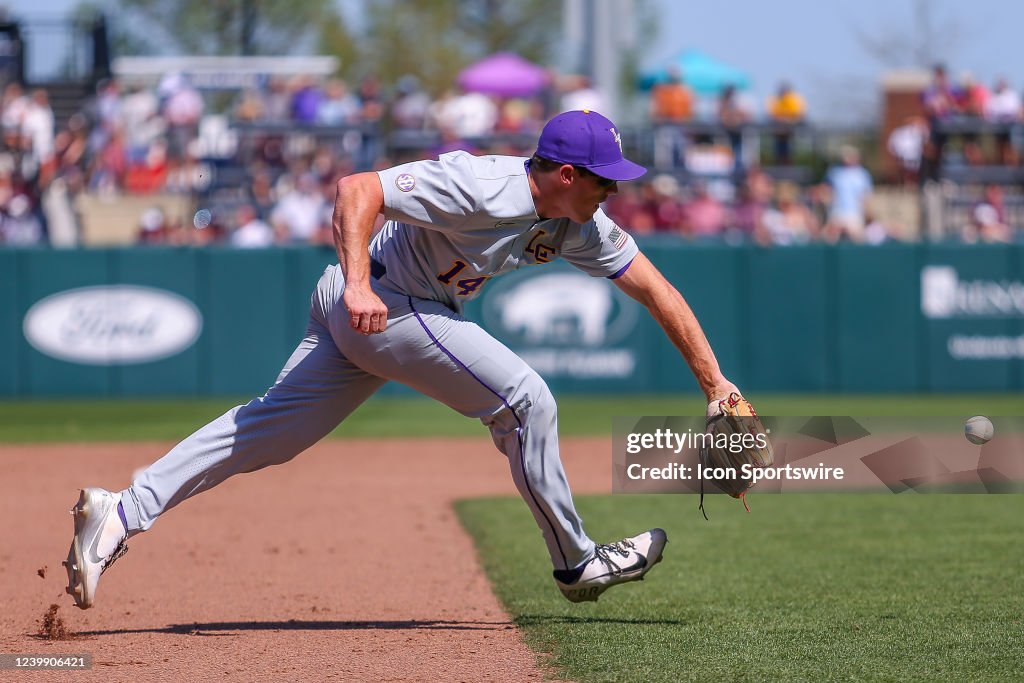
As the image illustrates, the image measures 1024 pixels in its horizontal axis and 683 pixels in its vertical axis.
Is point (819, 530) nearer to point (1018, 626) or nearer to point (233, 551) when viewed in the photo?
point (1018, 626)

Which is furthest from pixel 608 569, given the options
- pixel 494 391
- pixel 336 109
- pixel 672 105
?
pixel 336 109

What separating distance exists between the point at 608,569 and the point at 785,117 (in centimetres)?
1524

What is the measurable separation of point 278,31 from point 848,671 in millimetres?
35242

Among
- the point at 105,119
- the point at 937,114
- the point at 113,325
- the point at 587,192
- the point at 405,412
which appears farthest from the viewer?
the point at 105,119

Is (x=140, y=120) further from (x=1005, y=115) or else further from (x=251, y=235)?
(x=1005, y=115)

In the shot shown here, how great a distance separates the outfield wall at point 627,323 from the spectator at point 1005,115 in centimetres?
327

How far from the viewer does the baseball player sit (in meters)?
4.37

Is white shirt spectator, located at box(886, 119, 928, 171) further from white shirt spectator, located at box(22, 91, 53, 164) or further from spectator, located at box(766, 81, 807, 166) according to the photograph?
white shirt spectator, located at box(22, 91, 53, 164)

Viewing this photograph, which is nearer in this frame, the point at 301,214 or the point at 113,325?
the point at 113,325

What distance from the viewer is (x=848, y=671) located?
4.08 meters

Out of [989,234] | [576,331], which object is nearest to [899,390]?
[989,234]

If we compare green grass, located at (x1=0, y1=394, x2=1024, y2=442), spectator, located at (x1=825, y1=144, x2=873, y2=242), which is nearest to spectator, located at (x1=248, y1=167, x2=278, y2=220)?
green grass, located at (x1=0, y1=394, x2=1024, y2=442)

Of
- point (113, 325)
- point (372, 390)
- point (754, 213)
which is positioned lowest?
point (113, 325)

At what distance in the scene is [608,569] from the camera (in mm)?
4812
